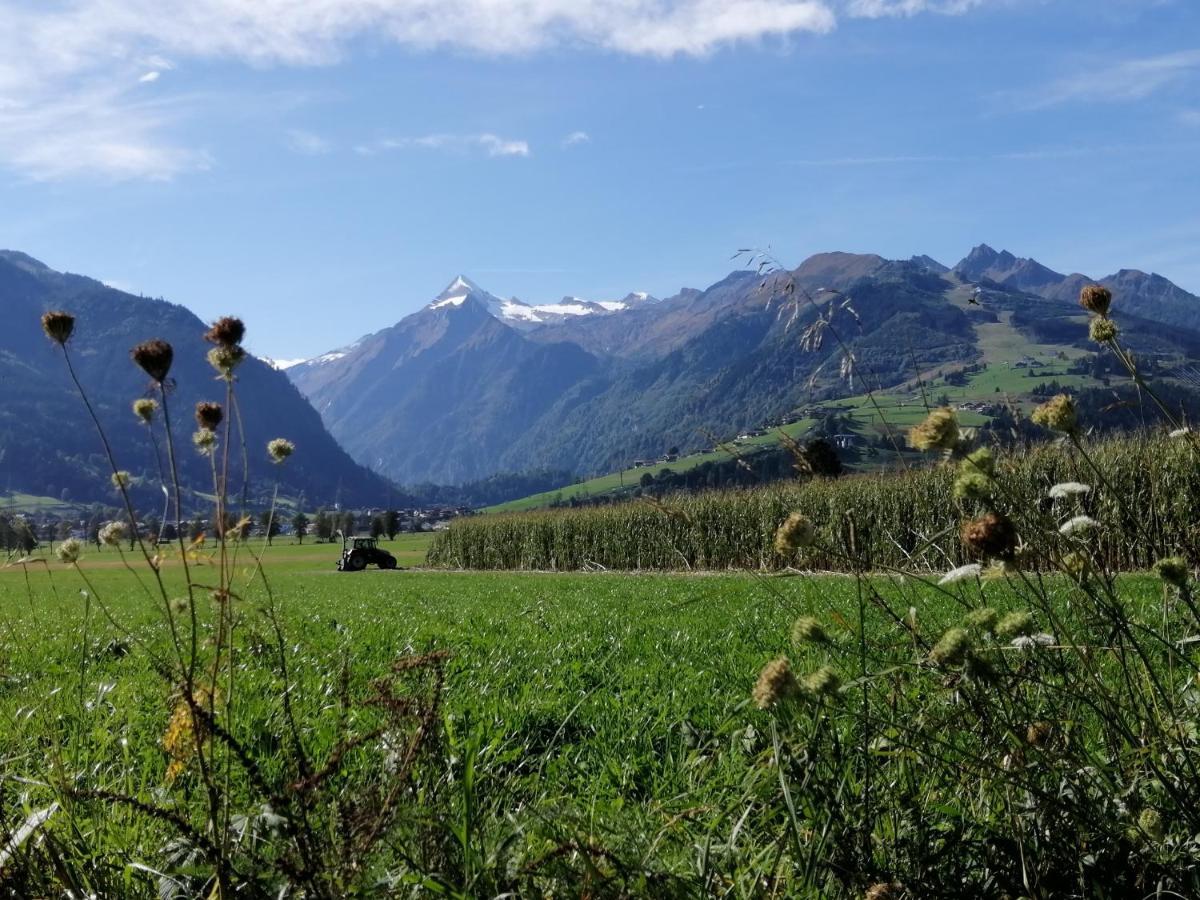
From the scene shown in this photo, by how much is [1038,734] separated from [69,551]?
8.32ft

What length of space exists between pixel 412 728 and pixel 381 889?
837mm

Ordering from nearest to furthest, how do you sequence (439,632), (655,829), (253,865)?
(253,865) → (655,829) → (439,632)

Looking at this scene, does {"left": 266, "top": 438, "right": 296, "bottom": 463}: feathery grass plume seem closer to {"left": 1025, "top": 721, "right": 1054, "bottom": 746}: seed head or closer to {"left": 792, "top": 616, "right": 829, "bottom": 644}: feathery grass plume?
{"left": 792, "top": 616, "right": 829, "bottom": 644}: feathery grass plume

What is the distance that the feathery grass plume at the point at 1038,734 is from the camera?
1.98 meters

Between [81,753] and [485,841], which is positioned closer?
[485,841]

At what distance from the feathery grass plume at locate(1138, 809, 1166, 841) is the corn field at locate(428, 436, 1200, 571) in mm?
6514

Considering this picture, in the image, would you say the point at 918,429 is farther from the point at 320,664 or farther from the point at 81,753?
the point at 320,664

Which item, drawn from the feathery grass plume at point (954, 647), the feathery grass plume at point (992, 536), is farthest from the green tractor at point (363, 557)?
the feathery grass plume at point (992, 536)

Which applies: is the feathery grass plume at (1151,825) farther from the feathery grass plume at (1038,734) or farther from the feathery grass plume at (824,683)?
the feathery grass plume at (824,683)

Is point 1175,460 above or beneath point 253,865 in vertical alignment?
above

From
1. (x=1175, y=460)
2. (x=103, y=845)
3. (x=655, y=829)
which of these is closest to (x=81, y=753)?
(x=103, y=845)

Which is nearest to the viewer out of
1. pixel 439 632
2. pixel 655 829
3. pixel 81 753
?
pixel 655 829

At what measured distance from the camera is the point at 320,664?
17.5 ft

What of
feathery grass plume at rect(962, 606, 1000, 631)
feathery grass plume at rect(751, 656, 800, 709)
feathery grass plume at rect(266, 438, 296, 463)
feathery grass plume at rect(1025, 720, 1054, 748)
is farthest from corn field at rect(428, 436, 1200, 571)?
feathery grass plume at rect(751, 656, 800, 709)
